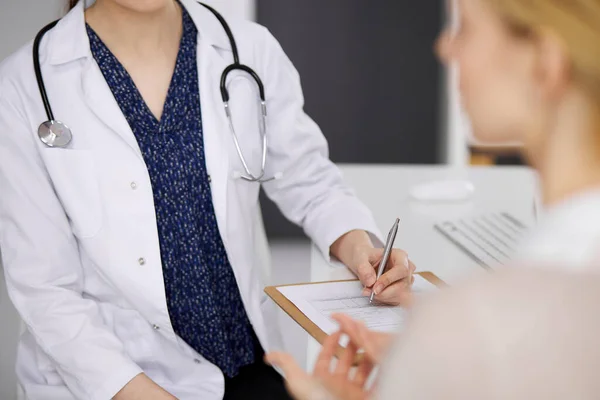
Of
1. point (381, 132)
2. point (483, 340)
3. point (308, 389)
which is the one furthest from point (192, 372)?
point (381, 132)

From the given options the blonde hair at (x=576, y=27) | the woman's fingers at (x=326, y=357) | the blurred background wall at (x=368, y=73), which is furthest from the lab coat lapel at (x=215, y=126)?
the blurred background wall at (x=368, y=73)

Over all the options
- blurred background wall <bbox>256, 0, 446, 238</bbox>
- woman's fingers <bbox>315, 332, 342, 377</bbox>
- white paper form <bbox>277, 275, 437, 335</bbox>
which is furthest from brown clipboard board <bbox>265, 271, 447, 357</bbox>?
blurred background wall <bbox>256, 0, 446, 238</bbox>

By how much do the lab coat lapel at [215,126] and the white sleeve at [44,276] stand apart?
0.25 meters

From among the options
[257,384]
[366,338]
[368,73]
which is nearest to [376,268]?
[257,384]

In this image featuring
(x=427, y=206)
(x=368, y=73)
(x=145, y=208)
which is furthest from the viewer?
(x=368, y=73)

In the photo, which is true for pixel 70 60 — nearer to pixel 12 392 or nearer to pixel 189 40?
pixel 189 40

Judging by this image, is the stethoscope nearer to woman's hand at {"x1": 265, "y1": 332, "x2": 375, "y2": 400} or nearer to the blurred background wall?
woman's hand at {"x1": 265, "y1": 332, "x2": 375, "y2": 400}

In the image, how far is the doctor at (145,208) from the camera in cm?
119

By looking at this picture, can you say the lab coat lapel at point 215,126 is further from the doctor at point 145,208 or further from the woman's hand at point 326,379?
the woman's hand at point 326,379

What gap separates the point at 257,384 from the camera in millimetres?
1319

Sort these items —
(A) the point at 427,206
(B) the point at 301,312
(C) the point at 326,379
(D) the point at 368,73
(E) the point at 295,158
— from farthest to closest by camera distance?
(D) the point at 368,73 < (A) the point at 427,206 < (E) the point at 295,158 < (B) the point at 301,312 < (C) the point at 326,379

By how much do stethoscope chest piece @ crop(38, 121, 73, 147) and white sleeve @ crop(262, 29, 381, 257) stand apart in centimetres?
38

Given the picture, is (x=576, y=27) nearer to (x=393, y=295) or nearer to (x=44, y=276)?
(x=393, y=295)

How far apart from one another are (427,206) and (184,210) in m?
0.61
